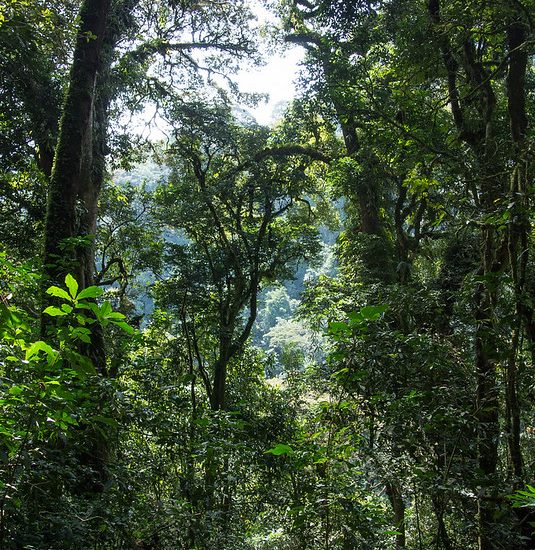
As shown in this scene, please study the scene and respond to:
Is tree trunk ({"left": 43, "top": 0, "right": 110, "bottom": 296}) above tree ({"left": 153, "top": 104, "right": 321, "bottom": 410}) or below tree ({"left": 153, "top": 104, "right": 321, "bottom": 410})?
below

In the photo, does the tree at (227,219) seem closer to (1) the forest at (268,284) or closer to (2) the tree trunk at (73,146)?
(1) the forest at (268,284)

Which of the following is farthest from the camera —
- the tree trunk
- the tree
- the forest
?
the tree

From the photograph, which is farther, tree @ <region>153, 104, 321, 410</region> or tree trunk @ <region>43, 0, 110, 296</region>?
tree @ <region>153, 104, 321, 410</region>

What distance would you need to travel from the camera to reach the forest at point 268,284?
240cm

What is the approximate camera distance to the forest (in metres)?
2.40

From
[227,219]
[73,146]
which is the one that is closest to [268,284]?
[227,219]

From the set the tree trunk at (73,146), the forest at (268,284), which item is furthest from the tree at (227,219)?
the tree trunk at (73,146)

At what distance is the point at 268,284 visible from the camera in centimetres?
1130

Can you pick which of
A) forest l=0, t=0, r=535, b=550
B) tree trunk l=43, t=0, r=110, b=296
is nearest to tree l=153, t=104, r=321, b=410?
forest l=0, t=0, r=535, b=550

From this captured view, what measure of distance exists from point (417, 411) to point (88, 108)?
415 cm

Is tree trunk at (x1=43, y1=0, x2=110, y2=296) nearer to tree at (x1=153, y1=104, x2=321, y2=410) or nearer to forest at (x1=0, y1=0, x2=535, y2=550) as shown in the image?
forest at (x1=0, y1=0, x2=535, y2=550)

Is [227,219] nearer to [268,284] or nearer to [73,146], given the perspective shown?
[268,284]

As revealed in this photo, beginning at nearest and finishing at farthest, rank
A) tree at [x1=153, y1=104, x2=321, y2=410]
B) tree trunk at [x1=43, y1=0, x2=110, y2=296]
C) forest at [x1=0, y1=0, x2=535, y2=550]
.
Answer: forest at [x1=0, y1=0, x2=535, y2=550], tree trunk at [x1=43, y1=0, x2=110, y2=296], tree at [x1=153, y1=104, x2=321, y2=410]

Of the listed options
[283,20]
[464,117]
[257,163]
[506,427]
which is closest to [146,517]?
[506,427]
